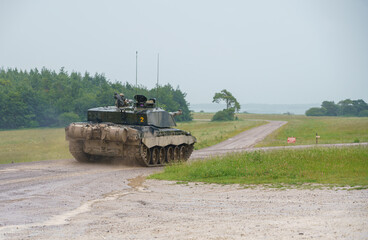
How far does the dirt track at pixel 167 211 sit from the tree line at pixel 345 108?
519 feet

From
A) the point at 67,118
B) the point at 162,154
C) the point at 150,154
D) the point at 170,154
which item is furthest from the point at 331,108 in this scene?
the point at 150,154

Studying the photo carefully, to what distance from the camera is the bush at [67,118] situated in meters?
69.6

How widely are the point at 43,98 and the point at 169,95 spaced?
30373mm

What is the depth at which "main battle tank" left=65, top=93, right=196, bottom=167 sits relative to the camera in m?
23.5

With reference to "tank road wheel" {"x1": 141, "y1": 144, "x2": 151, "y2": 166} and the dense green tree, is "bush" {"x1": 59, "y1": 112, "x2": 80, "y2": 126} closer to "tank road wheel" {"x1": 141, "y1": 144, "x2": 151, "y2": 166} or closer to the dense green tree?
"tank road wheel" {"x1": 141, "y1": 144, "x2": 151, "y2": 166}

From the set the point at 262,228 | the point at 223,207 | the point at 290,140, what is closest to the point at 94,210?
the point at 223,207

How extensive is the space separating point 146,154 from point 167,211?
12477 mm

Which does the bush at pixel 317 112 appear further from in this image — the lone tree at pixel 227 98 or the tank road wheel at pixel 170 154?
the tank road wheel at pixel 170 154

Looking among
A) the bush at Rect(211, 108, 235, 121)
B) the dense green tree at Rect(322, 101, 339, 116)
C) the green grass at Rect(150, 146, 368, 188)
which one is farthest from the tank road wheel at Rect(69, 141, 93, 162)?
the dense green tree at Rect(322, 101, 339, 116)

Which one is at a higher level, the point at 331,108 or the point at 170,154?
the point at 331,108

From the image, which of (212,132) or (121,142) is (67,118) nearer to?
(212,132)

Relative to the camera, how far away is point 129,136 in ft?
76.2

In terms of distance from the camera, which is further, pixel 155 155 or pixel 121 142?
pixel 155 155

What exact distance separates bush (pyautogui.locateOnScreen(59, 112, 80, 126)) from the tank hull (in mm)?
44561
